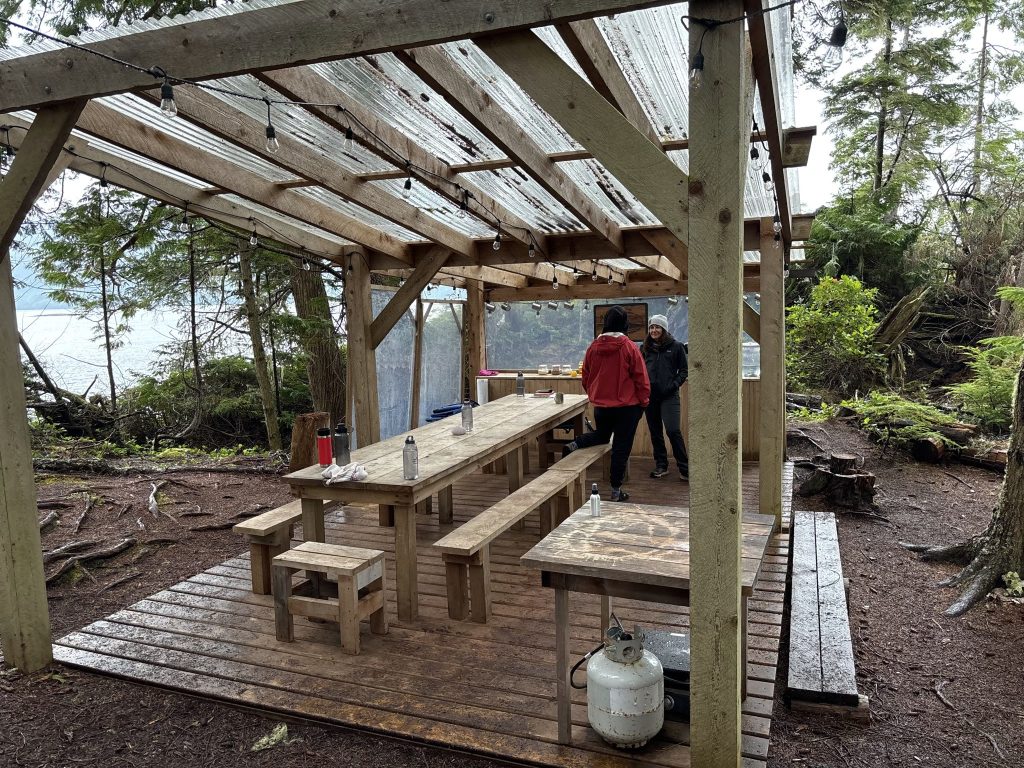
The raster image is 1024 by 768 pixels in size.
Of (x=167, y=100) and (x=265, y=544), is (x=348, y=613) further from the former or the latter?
(x=167, y=100)

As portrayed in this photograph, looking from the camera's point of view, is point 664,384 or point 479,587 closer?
point 479,587

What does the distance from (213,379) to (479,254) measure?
688 centimetres

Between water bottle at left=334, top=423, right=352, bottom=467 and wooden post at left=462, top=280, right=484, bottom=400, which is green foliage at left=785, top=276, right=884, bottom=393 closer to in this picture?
wooden post at left=462, top=280, right=484, bottom=400

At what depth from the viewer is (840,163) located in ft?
55.8

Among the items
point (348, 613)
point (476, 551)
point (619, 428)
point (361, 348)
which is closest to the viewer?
point (348, 613)

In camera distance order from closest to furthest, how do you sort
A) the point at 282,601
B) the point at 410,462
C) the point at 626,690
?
the point at 626,690
the point at 282,601
the point at 410,462

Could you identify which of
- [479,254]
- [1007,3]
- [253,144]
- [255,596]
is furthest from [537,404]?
[1007,3]

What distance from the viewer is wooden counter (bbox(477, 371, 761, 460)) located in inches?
333

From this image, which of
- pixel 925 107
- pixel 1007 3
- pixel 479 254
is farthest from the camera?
pixel 1007 3

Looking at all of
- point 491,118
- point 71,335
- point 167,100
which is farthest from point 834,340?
point 71,335

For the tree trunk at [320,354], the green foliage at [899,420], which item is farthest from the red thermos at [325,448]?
the green foliage at [899,420]

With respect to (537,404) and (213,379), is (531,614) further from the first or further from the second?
(213,379)

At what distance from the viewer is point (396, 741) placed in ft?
9.74

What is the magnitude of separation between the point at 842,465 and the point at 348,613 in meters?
5.90
